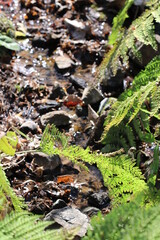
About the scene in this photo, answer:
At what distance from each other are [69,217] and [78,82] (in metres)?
2.02

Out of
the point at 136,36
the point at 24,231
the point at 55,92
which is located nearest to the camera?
the point at 24,231

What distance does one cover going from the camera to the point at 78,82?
4.45m

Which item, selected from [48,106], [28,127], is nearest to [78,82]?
[48,106]

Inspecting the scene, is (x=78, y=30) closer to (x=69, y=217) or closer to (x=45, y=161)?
(x=45, y=161)

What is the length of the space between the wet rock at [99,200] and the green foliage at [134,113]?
16.1 inches

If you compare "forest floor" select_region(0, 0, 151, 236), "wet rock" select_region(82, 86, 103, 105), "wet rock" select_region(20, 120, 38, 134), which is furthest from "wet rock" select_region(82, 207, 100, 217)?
"wet rock" select_region(82, 86, 103, 105)

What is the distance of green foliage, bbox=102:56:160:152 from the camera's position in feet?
8.91

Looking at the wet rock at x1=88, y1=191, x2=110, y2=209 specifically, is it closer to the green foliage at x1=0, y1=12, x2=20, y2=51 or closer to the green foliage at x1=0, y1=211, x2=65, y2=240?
the green foliage at x1=0, y1=211, x2=65, y2=240

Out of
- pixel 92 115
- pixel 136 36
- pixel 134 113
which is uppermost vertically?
pixel 136 36

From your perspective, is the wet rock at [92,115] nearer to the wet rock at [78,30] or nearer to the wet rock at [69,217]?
the wet rock at [69,217]

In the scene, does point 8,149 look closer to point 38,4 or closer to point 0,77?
point 0,77

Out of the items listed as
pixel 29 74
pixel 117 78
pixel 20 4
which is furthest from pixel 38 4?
pixel 117 78

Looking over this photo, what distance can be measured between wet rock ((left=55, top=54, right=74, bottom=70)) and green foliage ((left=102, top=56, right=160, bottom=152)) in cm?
147

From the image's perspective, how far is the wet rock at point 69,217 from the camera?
267cm
